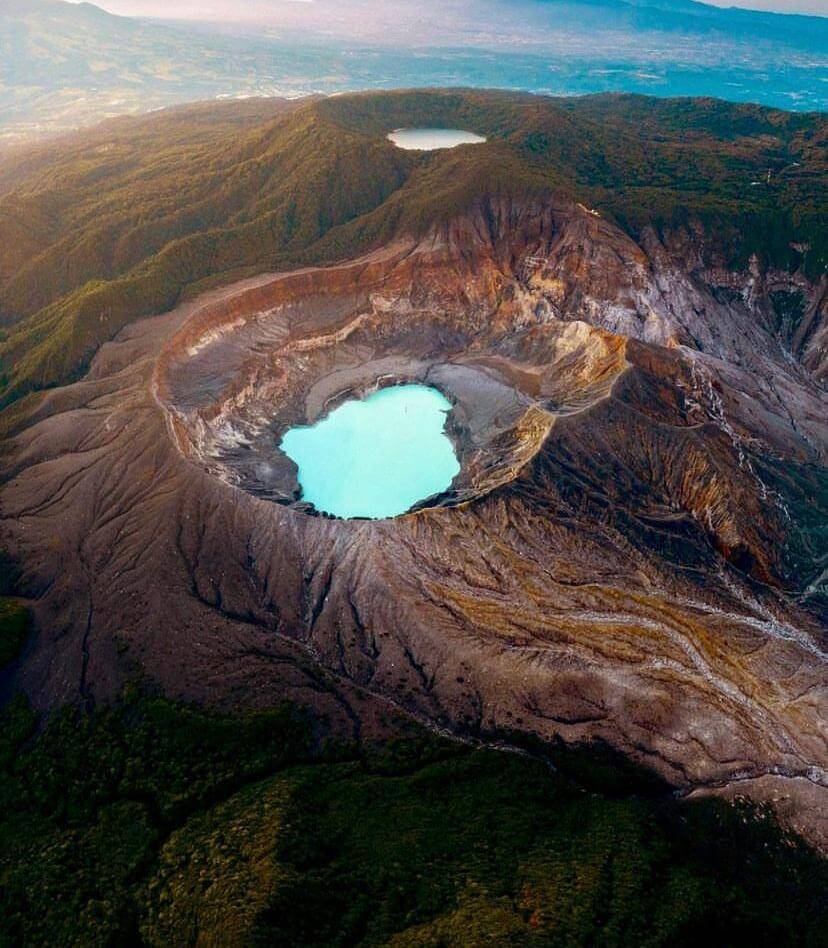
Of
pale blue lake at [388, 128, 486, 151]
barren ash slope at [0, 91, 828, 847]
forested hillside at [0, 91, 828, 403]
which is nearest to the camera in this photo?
barren ash slope at [0, 91, 828, 847]

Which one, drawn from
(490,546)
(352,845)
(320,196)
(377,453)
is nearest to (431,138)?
(320,196)

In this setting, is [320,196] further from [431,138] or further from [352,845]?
[352,845]

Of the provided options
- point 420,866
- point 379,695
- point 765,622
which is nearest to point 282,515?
point 379,695

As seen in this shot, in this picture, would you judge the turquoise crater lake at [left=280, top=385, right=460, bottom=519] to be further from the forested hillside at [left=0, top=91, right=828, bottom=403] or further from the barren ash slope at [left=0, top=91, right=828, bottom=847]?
the forested hillside at [left=0, top=91, right=828, bottom=403]

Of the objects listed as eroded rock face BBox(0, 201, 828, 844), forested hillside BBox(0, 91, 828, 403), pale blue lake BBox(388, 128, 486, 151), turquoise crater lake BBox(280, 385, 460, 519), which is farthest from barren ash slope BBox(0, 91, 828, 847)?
pale blue lake BBox(388, 128, 486, 151)

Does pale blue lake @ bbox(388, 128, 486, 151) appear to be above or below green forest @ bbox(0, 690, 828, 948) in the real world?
above

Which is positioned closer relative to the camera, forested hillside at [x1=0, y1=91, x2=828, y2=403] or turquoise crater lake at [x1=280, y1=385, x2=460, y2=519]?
turquoise crater lake at [x1=280, y1=385, x2=460, y2=519]

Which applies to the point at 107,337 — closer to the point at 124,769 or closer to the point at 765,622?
the point at 124,769
